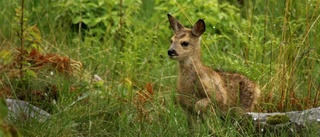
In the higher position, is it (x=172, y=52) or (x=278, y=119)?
(x=172, y=52)

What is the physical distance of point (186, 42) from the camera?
24.5ft

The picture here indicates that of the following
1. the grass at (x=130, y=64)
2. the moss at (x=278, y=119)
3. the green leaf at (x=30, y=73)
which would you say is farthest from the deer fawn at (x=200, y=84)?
the green leaf at (x=30, y=73)

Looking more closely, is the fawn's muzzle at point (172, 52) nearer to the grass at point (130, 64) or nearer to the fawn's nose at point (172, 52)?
the fawn's nose at point (172, 52)

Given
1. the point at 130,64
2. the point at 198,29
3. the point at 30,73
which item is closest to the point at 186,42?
the point at 198,29

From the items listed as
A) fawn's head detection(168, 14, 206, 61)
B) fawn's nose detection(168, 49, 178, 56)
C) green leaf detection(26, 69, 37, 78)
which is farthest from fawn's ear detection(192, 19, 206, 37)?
green leaf detection(26, 69, 37, 78)

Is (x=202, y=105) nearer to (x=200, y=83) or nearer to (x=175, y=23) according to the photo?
(x=200, y=83)

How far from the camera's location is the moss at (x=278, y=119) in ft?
21.4

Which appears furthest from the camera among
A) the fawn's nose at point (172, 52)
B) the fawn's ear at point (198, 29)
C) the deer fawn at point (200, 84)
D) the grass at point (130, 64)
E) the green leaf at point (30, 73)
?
the green leaf at point (30, 73)

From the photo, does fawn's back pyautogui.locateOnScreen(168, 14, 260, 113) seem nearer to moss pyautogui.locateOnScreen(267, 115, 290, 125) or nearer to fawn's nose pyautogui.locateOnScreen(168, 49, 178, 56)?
fawn's nose pyautogui.locateOnScreen(168, 49, 178, 56)

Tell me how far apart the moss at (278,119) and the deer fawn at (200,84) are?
50cm

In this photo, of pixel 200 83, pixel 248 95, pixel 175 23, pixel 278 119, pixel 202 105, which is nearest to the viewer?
pixel 278 119

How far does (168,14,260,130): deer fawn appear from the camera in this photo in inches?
281

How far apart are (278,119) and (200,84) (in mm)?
949

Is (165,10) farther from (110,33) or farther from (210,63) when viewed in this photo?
(210,63)
